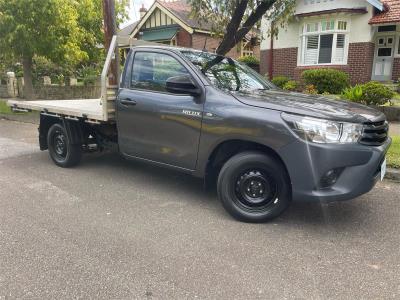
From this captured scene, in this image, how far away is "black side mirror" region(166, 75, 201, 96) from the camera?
4.31m

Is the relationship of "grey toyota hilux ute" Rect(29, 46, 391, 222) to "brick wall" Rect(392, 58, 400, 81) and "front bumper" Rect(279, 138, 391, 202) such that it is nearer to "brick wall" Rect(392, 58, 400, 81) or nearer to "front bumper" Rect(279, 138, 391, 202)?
"front bumper" Rect(279, 138, 391, 202)

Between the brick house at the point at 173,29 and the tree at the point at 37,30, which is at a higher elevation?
the brick house at the point at 173,29

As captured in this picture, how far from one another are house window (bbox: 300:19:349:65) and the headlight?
14526 millimetres

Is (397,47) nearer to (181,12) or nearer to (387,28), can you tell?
(387,28)

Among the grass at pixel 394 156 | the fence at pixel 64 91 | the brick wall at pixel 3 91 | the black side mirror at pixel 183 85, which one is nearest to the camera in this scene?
the black side mirror at pixel 183 85

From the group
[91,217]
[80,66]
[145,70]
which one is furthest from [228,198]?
[80,66]

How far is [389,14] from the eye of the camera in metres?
15.8

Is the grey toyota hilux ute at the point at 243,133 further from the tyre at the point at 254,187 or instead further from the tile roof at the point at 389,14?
the tile roof at the point at 389,14

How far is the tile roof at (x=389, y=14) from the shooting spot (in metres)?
15.4

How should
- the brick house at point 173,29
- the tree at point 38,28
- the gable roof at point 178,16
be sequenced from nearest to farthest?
1. the tree at point 38,28
2. the gable roof at point 178,16
3. the brick house at point 173,29

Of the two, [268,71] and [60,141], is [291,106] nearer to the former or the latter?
[60,141]

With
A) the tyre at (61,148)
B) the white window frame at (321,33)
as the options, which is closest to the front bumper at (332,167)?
the tyre at (61,148)

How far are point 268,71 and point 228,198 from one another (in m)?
16.1

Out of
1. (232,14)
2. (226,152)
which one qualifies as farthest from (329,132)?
(232,14)
